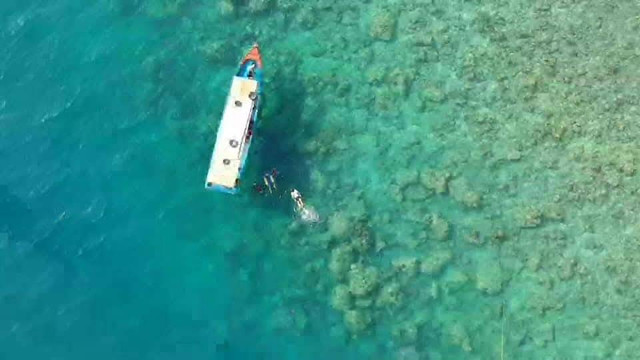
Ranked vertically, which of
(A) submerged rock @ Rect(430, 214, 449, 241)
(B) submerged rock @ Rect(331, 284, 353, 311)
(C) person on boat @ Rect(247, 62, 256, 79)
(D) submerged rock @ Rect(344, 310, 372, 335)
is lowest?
(D) submerged rock @ Rect(344, 310, 372, 335)

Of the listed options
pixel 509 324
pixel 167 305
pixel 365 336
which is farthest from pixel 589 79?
pixel 167 305

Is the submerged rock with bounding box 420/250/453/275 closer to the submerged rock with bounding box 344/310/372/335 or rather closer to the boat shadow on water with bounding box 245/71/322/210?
the submerged rock with bounding box 344/310/372/335

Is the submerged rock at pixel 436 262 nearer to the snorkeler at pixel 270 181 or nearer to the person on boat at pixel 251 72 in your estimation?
the snorkeler at pixel 270 181

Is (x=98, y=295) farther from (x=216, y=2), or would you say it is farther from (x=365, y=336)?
(x=216, y=2)

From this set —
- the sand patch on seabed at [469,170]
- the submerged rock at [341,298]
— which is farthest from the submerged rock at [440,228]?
the submerged rock at [341,298]

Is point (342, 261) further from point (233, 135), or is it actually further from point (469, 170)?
point (233, 135)

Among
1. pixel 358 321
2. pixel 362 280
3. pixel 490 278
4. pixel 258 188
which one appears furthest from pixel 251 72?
pixel 490 278

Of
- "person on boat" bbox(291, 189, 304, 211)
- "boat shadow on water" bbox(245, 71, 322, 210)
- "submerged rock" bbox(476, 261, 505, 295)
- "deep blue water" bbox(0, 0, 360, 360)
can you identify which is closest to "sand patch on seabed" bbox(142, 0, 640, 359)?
"submerged rock" bbox(476, 261, 505, 295)
